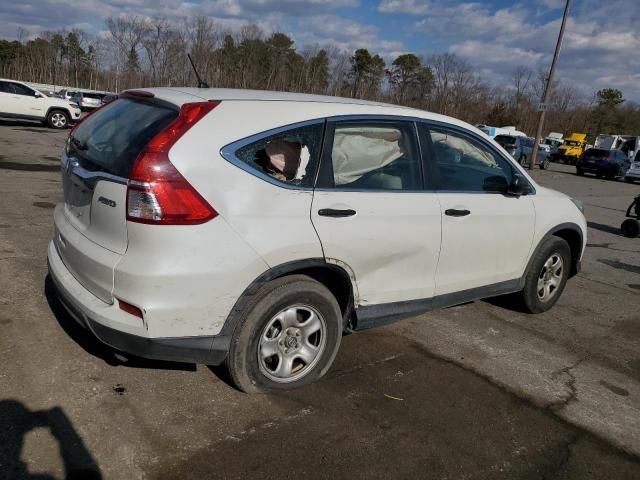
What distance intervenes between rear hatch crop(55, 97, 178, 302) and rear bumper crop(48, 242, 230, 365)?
0.23 feet

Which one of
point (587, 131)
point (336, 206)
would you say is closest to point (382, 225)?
point (336, 206)

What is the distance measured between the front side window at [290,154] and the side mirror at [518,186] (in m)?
1.87

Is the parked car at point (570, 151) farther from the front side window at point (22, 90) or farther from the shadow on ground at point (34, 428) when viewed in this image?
the shadow on ground at point (34, 428)

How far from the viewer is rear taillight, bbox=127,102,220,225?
2684 mm

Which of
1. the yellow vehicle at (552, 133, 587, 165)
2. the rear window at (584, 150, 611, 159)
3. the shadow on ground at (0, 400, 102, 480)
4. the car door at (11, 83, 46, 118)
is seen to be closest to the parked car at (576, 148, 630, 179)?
the rear window at (584, 150, 611, 159)

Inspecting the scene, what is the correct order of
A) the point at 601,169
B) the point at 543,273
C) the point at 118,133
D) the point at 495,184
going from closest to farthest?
the point at 118,133 → the point at 495,184 → the point at 543,273 → the point at 601,169

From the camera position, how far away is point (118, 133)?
3125 millimetres

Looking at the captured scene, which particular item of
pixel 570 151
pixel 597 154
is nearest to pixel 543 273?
pixel 597 154

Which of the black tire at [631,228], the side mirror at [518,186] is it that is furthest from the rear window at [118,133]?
the black tire at [631,228]

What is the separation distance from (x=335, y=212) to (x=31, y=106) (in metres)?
21.4

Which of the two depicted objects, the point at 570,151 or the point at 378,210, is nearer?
the point at 378,210

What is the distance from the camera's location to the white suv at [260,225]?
2.74m

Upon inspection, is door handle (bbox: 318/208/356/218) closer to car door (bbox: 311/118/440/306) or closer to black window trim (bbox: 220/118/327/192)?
car door (bbox: 311/118/440/306)

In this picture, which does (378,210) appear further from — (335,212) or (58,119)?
(58,119)
